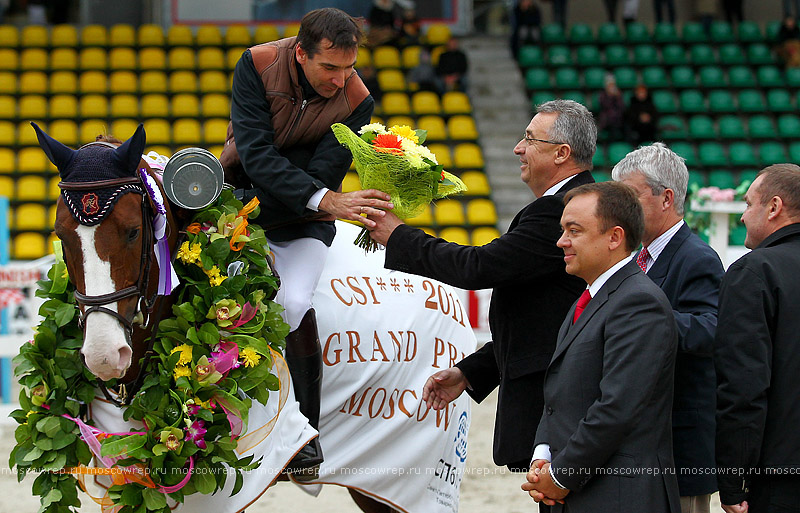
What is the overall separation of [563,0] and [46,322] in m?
13.2

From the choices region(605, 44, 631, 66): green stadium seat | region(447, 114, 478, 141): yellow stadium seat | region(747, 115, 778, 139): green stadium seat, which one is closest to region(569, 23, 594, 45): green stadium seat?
region(605, 44, 631, 66): green stadium seat

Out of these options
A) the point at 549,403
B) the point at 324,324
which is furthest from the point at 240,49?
the point at 549,403

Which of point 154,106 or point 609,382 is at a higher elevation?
point 154,106

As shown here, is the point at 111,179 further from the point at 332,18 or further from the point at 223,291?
the point at 332,18

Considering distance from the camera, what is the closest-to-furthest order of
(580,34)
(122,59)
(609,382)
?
(609,382) < (122,59) < (580,34)

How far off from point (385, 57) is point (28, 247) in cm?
618

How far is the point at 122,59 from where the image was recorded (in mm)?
13172

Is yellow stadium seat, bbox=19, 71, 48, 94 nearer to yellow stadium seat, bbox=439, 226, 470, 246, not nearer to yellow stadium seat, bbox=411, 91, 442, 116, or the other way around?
yellow stadium seat, bbox=411, 91, 442, 116

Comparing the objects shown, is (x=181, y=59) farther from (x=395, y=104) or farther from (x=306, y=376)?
(x=306, y=376)

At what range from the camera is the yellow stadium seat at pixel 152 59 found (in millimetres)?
13188

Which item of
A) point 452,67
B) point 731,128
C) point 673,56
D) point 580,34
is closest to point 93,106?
point 452,67

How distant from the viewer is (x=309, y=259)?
12.1 ft

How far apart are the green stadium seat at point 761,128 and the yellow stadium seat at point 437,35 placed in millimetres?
4877

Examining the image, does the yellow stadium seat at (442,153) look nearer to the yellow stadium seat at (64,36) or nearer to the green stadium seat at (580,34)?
the green stadium seat at (580,34)
